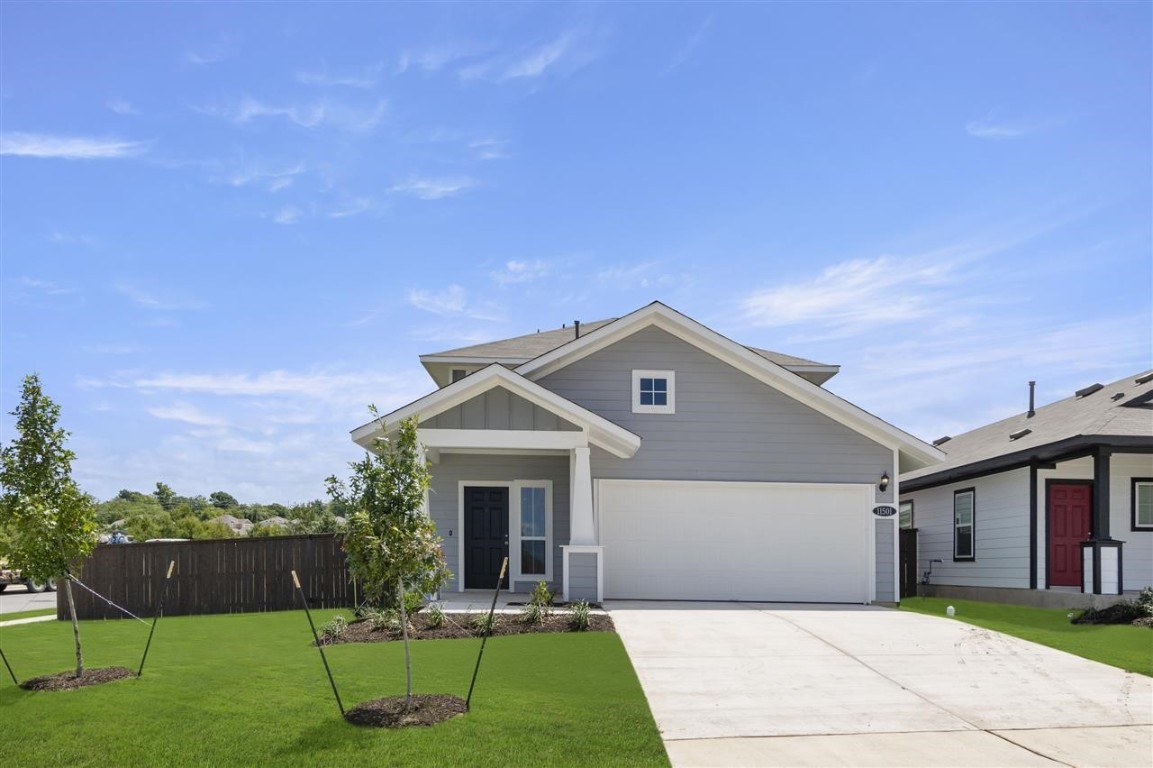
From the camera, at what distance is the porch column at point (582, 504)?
16312 millimetres

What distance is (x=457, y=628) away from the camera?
13.1 m

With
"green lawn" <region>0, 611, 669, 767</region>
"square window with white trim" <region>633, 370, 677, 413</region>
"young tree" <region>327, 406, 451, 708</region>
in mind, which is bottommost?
"green lawn" <region>0, 611, 669, 767</region>

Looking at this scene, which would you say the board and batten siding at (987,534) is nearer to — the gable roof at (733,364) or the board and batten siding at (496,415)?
the gable roof at (733,364)

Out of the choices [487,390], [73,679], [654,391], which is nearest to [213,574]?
[487,390]

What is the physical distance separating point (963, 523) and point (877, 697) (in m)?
13.5

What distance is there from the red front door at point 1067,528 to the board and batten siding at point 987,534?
0.47 metres

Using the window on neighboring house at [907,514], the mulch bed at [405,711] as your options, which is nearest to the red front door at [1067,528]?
the window on neighboring house at [907,514]

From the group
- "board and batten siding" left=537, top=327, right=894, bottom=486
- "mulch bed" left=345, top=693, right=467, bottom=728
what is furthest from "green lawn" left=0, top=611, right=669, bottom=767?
Result: "board and batten siding" left=537, top=327, right=894, bottom=486

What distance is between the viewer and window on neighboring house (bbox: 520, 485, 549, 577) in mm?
18375

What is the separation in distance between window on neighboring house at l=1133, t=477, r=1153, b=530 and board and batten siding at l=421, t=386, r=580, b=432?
11.0 metres

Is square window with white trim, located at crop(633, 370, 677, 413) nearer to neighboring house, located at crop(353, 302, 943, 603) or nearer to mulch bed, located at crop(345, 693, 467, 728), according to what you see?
neighboring house, located at crop(353, 302, 943, 603)

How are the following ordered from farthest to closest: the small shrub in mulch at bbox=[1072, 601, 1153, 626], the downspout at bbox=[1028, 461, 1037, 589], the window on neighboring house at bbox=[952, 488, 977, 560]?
1. the window on neighboring house at bbox=[952, 488, 977, 560]
2. the downspout at bbox=[1028, 461, 1037, 589]
3. the small shrub in mulch at bbox=[1072, 601, 1153, 626]

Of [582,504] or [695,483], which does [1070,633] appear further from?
[582,504]

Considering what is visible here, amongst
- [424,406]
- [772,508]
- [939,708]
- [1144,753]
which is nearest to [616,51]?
[424,406]
